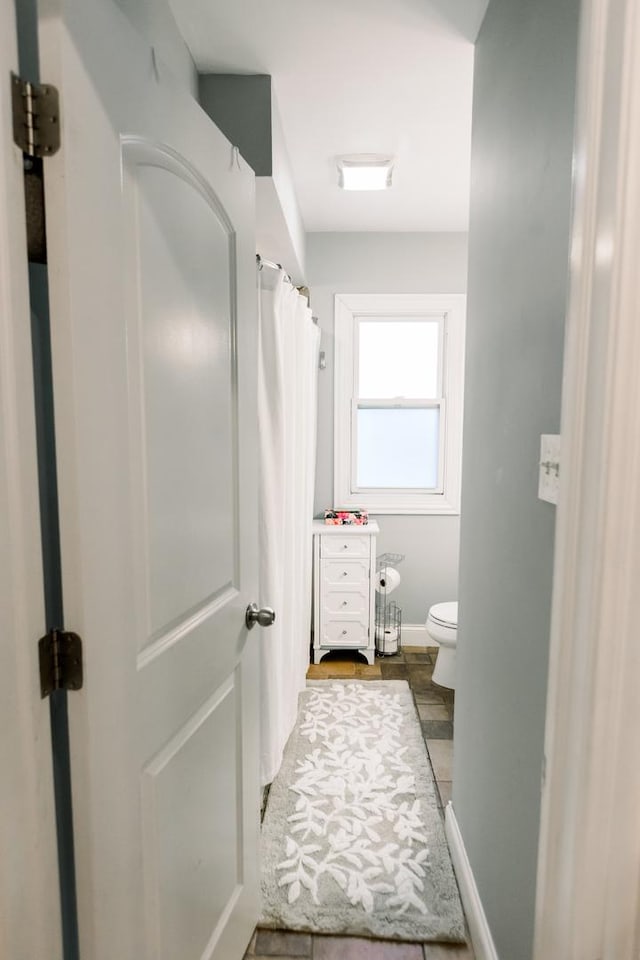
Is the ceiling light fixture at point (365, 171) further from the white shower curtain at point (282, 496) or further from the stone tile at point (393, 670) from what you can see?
the stone tile at point (393, 670)

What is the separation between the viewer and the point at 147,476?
36.7 inches

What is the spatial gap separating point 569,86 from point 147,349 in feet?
2.75

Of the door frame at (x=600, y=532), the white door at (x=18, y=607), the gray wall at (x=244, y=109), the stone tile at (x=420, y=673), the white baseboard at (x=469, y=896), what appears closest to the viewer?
the door frame at (x=600, y=532)

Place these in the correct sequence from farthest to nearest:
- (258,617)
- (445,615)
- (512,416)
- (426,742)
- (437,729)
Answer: (445,615), (437,729), (426,742), (258,617), (512,416)

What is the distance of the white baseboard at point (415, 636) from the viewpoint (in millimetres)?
3504

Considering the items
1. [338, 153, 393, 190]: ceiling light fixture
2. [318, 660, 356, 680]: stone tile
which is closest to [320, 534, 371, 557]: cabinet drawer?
[318, 660, 356, 680]: stone tile

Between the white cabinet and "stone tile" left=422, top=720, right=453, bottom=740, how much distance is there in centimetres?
71

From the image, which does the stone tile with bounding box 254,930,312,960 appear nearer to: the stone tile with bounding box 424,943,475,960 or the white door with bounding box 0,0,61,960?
the stone tile with bounding box 424,943,475,960

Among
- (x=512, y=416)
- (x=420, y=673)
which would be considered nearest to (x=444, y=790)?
(x=420, y=673)

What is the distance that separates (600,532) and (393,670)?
2.74 metres

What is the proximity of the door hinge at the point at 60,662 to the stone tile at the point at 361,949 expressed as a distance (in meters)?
1.21

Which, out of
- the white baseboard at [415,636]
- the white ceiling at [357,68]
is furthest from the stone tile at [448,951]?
the white ceiling at [357,68]

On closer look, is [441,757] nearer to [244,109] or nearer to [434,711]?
[434,711]

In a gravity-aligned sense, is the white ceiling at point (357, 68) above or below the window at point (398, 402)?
above
